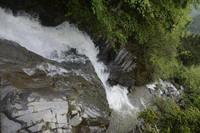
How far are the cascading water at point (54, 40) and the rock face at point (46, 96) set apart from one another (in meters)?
0.85

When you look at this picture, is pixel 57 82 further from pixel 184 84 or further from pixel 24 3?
pixel 184 84

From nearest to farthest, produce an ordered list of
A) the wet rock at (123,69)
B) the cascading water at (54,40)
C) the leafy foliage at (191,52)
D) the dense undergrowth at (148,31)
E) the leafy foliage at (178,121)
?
the leafy foliage at (178,121)
the dense undergrowth at (148,31)
the cascading water at (54,40)
the wet rock at (123,69)
the leafy foliage at (191,52)

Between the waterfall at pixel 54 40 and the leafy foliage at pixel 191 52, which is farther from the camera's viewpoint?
the leafy foliage at pixel 191 52

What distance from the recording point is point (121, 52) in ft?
23.3

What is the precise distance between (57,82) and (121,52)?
4.11 meters

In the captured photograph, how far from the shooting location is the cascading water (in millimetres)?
4977

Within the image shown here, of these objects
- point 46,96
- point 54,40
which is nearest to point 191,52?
point 54,40

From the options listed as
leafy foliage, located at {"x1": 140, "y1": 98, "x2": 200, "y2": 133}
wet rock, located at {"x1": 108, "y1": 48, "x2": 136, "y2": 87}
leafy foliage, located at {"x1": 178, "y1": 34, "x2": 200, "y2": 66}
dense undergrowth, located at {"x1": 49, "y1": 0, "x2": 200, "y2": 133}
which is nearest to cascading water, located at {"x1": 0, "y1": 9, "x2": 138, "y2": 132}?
wet rock, located at {"x1": 108, "y1": 48, "x2": 136, "y2": 87}

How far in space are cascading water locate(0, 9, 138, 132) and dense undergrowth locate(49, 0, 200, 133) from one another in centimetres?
71

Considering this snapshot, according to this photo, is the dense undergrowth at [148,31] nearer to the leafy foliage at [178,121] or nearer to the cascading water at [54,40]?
the leafy foliage at [178,121]

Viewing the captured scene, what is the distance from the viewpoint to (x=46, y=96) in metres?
3.34

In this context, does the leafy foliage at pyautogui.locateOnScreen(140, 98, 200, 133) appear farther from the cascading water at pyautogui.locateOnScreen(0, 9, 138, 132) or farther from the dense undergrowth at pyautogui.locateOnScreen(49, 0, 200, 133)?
the cascading water at pyautogui.locateOnScreen(0, 9, 138, 132)

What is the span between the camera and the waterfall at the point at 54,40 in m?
4.98

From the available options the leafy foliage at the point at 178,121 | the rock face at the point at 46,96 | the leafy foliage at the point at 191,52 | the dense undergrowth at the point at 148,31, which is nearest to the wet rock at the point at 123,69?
the dense undergrowth at the point at 148,31
